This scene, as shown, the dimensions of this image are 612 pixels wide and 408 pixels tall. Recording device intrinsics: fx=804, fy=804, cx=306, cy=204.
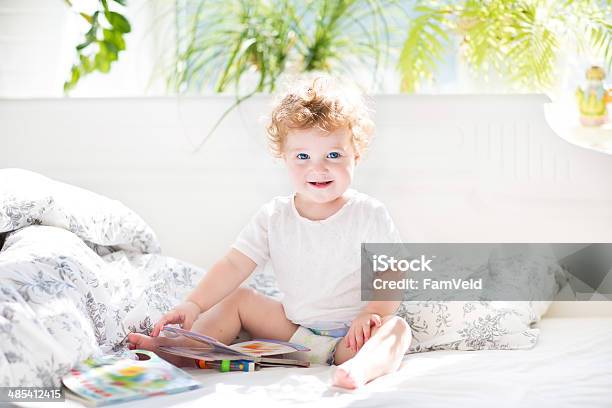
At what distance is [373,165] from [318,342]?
0.81 metres

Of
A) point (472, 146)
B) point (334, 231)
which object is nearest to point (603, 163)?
point (472, 146)

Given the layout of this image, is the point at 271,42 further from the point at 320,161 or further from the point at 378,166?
the point at 320,161

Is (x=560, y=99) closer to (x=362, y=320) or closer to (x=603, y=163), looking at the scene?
(x=603, y=163)

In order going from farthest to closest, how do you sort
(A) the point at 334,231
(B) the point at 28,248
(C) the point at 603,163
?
(C) the point at 603,163, (A) the point at 334,231, (B) the point at 28,248

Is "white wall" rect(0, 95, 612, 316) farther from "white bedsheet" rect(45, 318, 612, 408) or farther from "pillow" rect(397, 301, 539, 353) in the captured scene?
"white bedsheet" rect(45, 318, 612, 408)

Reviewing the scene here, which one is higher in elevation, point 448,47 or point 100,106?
point 448,47

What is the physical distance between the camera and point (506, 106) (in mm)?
2229

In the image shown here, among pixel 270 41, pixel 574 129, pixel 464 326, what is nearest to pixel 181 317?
pixel 464 326

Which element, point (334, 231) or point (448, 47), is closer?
point (334, 231)

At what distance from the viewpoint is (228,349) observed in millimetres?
1452

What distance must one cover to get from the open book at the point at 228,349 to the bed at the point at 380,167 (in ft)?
1.43

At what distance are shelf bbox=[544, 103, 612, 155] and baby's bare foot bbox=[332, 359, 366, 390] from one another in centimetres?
95

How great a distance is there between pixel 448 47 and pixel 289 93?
1.08 metres

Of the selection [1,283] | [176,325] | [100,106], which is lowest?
[176,325]
